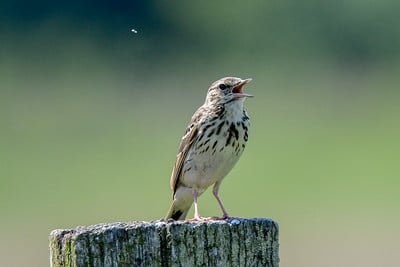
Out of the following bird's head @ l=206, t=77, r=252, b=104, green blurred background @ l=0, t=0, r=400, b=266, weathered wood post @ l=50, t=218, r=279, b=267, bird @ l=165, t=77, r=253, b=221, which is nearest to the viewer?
weathered wood post @ l=50, t=218, r=279, b=267

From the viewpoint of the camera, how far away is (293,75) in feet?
94.8

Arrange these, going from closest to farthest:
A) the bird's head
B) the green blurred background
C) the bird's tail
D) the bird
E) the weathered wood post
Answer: the weathered wood post → the bird → the bird's head → the bird's tail → the green blurred background

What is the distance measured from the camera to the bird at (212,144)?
32.4 ft

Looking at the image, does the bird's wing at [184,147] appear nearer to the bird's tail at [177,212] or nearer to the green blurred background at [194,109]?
the bird's tail at [177,212]

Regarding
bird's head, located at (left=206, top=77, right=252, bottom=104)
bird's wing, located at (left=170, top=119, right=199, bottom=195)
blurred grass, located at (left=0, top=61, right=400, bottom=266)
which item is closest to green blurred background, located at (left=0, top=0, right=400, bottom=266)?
blurred grass, located at (left=0, top=61, right=400, bottom=266)

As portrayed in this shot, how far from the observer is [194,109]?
914 inches

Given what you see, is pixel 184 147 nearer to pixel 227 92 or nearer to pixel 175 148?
pixel 227 92

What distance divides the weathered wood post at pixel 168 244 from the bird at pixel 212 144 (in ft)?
11.0

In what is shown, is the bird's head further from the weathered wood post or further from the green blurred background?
the green blurred background

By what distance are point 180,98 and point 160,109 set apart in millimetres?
465

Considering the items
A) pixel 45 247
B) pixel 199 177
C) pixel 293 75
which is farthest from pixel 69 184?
pixel 199 177

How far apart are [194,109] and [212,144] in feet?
43.7

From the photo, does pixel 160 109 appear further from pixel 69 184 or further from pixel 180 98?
pixel 69 184

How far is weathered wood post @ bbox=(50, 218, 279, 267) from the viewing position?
600 cm
